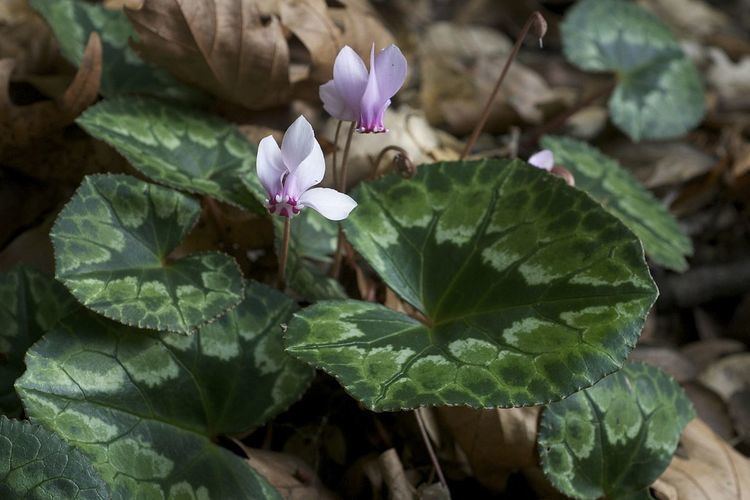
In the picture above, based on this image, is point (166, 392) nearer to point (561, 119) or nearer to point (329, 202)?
point (329, 202)

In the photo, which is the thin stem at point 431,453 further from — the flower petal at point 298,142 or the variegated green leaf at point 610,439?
the flower petal at point 298,142

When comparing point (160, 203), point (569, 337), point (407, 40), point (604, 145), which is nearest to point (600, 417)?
point (569, 337)

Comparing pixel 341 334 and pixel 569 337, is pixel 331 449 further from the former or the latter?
pixel 569 337

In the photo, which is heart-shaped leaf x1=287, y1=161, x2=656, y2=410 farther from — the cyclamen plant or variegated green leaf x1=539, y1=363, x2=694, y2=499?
variegated green leaf x1=539, y1=363, x2=694, y2=499

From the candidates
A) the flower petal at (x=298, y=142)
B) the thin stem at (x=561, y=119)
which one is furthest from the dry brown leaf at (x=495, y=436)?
the thin stem at (x=561, y=119)

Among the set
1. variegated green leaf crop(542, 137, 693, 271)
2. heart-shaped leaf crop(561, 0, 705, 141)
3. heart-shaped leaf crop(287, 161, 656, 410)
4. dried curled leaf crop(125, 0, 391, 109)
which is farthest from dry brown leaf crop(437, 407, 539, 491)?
heart-shaped leaf crop(561, 0, 705, 141)

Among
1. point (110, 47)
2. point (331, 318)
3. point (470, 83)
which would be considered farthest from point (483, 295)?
point (470, 83)
